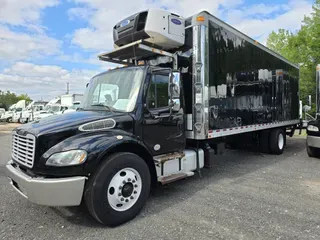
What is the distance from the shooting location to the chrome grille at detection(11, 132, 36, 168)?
11.0 feet

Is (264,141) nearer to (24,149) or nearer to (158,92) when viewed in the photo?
(158,92)

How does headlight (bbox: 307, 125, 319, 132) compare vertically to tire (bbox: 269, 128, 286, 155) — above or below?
above

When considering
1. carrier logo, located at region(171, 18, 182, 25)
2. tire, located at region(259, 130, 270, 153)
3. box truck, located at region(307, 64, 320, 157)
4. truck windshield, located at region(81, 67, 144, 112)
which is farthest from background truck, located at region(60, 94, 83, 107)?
carrier logo, located at region(171, 18, 182, 25)

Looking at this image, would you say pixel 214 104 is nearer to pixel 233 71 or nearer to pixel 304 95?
pixel 233 71

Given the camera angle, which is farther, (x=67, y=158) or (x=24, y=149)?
(x=24, y=149)

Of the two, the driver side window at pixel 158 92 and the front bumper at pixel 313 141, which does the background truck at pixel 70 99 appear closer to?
the front bumper at pixel 313 141

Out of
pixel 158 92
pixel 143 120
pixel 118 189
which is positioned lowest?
pixel 118 189

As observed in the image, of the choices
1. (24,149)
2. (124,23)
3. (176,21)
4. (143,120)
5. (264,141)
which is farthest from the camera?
(264,141)

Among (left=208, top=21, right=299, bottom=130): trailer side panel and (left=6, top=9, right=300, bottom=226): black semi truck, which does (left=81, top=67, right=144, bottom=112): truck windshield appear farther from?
(left=208, top=21, right=299, bottom=130): trailer side panel

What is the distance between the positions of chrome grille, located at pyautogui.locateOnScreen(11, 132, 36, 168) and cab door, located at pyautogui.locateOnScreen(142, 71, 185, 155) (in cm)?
166

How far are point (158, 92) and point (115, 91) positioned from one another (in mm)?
750

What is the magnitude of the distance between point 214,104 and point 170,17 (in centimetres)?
193

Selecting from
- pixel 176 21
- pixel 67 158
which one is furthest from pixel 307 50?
pixel 67 158

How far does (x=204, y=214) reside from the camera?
3850 mm
